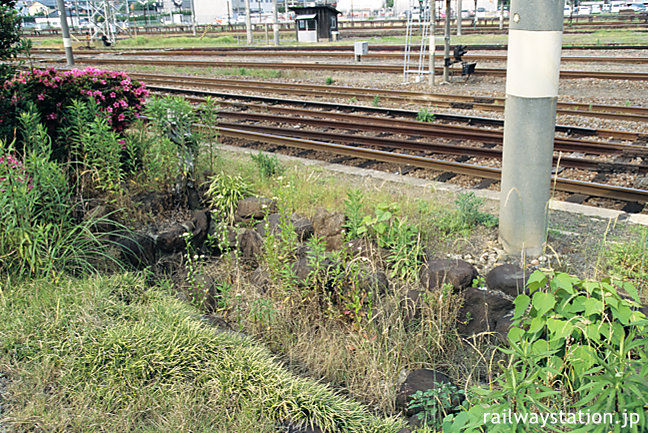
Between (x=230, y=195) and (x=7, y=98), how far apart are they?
2846 mm

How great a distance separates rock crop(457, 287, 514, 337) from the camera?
15.2 feet

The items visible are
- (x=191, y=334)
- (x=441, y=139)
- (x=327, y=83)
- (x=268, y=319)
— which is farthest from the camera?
(x=327, y=83)

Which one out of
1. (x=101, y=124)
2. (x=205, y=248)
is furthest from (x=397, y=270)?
(x=101, y=124)

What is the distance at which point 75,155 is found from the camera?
7.16 m

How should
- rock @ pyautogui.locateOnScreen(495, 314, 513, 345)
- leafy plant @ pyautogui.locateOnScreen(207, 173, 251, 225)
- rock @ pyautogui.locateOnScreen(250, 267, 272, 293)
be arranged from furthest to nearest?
leafy plant @ pyautogui.locateOnScreen(207, 173, 251, 225) < rock @ pyautogui.locateOnScreen(250, 267, 272, 293) < rock @ pyautogui.locateOnScreen(495, 314, 513, 345)

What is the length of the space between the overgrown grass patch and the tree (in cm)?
362

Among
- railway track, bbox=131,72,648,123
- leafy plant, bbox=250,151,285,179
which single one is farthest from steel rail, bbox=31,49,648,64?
leafy plant, bbox=250,151,285,179

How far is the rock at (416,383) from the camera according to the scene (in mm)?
3881

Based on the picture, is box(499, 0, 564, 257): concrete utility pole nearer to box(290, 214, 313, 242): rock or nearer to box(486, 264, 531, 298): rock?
box(486, 264, 531, 298): rock

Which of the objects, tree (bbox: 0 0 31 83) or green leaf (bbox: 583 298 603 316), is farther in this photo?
tree (bbox: 0 0 31 83)

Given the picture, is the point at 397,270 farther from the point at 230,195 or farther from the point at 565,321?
the point at 230,195

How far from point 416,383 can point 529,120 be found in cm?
279

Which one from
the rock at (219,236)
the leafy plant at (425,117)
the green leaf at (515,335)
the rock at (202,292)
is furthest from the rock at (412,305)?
the leafy plant at (425,117)

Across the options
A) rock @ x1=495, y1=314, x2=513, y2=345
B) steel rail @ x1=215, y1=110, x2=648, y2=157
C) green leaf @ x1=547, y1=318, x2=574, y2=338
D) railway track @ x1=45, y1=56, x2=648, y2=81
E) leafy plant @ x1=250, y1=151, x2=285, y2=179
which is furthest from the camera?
railway track @ x1=45, y1=56, x2=648, y2=81
